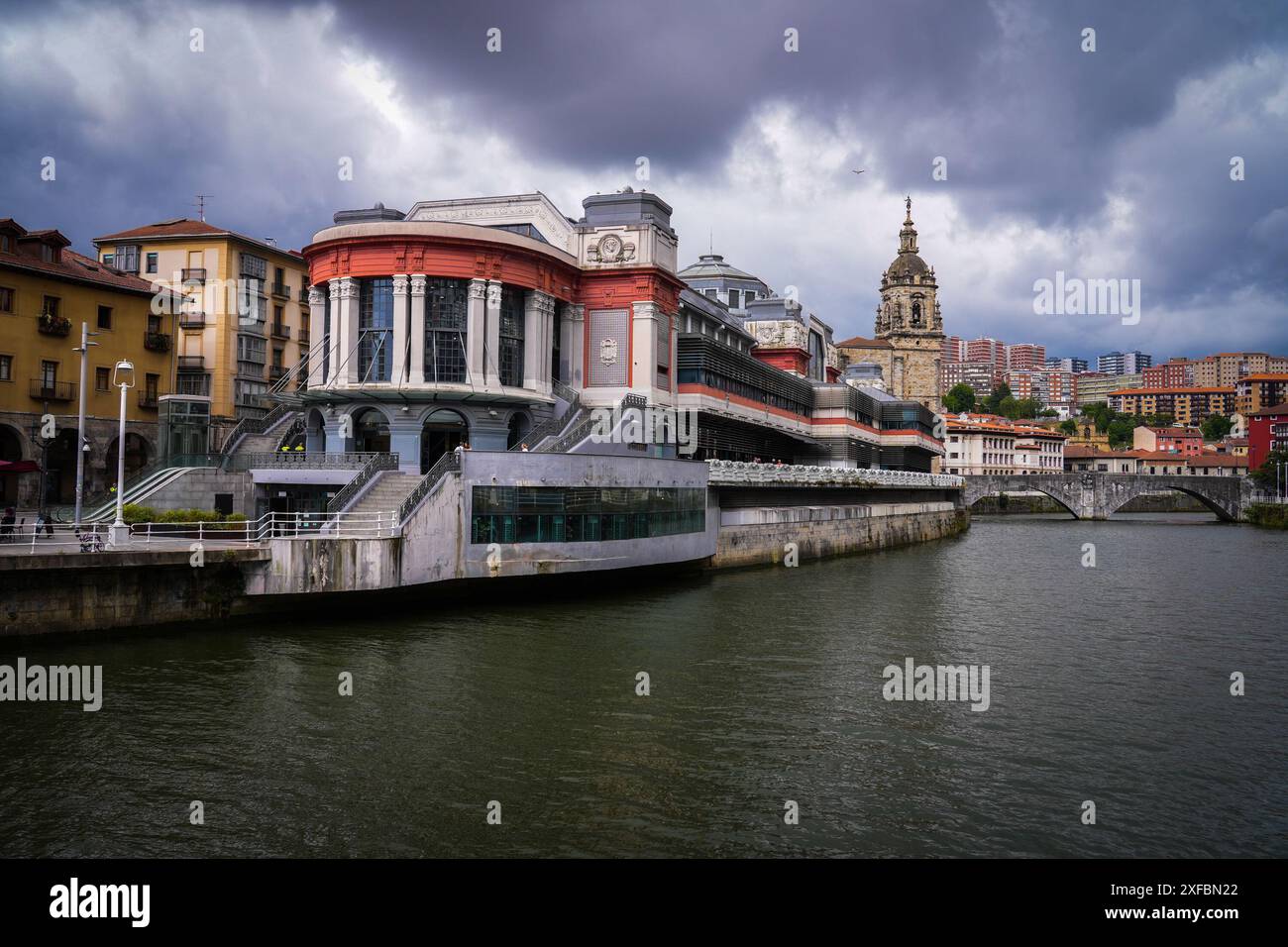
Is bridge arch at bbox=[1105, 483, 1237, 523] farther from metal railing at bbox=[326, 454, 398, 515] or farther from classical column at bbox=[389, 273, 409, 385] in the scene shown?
metal railing at bbox=[326, 454, 398, 515]

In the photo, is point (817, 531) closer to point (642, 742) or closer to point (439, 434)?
point (439, 434)

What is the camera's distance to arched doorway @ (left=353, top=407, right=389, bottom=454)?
45.4 metres

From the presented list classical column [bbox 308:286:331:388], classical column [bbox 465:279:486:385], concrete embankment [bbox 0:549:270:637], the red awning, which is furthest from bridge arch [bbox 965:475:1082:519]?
the red awning

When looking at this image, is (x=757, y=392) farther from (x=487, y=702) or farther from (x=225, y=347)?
(x=487, y=702)

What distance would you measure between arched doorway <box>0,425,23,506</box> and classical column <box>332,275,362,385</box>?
18.7 m

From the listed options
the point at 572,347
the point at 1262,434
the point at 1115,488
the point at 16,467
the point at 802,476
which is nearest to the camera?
the point at 16,467

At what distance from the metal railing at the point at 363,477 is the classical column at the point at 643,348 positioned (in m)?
16.8

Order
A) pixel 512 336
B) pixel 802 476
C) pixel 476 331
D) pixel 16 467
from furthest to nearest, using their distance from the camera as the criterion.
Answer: pixel 802 476
pixel 512 336
pixel 476 331
pixel 16 467

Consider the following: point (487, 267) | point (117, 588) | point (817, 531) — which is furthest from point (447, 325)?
point (817, 531)

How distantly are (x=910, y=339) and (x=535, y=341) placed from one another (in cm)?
13353

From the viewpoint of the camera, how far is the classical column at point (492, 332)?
45.2 meters

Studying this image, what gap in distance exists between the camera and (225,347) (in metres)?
60.6

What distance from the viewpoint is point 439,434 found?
45.7 m

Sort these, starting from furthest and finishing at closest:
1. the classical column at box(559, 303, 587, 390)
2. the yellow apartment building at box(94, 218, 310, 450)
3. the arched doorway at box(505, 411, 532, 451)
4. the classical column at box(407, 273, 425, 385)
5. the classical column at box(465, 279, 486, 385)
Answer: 1. the yellow apartment building at box(94, 218, 310, 450)
2. the classical column at box(559, 303, 587, 390)
3. the arched doorway at box(505, 411, 532, 451)
4. the classical column at box(465, 279, 486, 385)
5. the classical column at box(407, 273, 425, 385)
